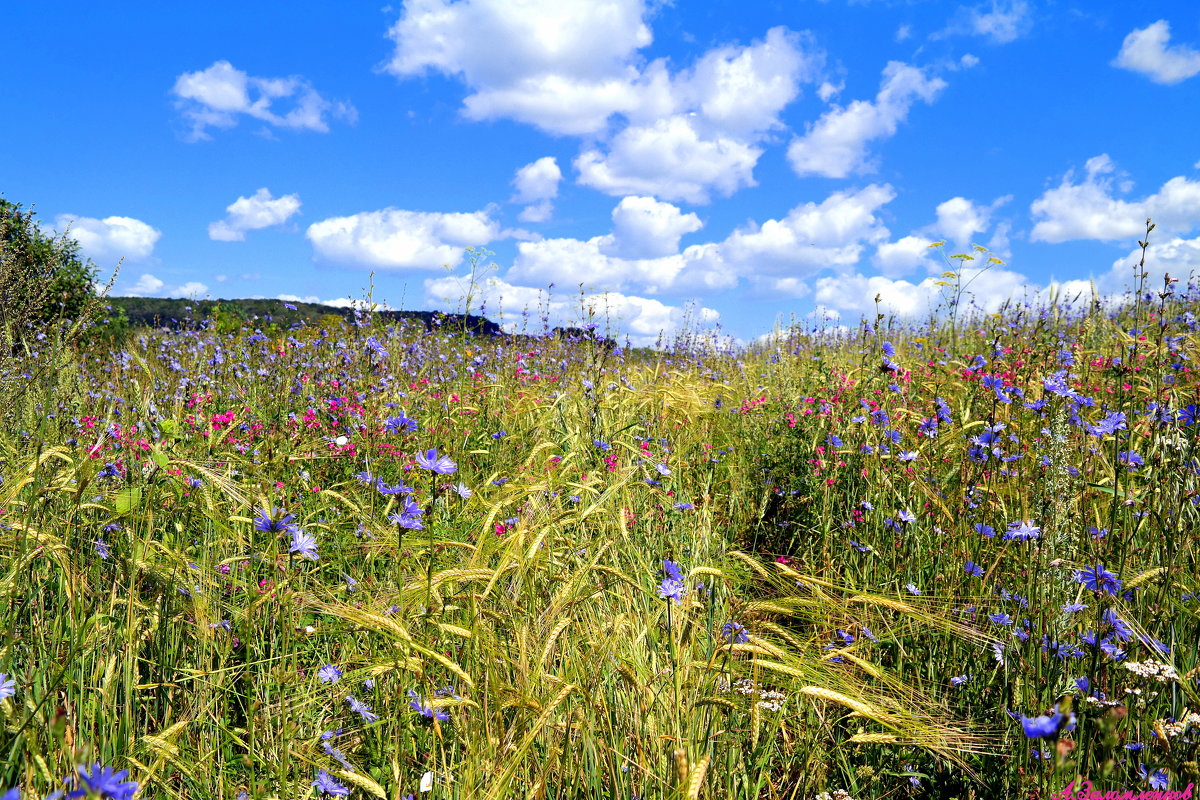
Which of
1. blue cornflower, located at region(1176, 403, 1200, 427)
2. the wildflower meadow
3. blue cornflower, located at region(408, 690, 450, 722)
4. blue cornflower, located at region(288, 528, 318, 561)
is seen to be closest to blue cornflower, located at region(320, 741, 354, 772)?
the wildflower meadow

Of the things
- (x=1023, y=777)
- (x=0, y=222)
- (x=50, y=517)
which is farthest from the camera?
(x=0, y=222)

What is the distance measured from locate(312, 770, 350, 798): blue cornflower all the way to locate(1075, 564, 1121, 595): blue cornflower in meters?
1.79

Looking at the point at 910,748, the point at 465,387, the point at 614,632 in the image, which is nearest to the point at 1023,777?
the point at 910,748

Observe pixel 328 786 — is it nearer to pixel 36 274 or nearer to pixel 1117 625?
pixel 1117 625

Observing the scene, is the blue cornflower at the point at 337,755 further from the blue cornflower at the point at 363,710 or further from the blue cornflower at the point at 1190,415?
the blue cornflower at the point at 1190,415

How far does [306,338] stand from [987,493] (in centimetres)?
636

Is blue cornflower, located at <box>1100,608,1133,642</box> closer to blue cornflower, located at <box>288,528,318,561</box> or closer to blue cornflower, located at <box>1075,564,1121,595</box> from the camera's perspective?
blue cornflower, located at <box>1075,564,1121,595</box>

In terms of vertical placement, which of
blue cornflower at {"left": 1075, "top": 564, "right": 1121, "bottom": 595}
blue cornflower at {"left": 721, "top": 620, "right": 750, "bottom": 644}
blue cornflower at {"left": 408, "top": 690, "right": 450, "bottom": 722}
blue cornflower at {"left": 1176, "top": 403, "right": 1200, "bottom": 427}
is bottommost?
blue cornflower at {"left": 408, "top": 690, "right": 450, "bottom": 722}

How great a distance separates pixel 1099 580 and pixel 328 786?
6.11ft

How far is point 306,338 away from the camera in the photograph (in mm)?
7102

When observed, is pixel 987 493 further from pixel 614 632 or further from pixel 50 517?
pixel 50 517

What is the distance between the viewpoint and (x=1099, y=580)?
1.67 m

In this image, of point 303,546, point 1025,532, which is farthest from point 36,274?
point 1025,532

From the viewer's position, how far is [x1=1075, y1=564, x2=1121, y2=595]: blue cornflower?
1.68 meters
